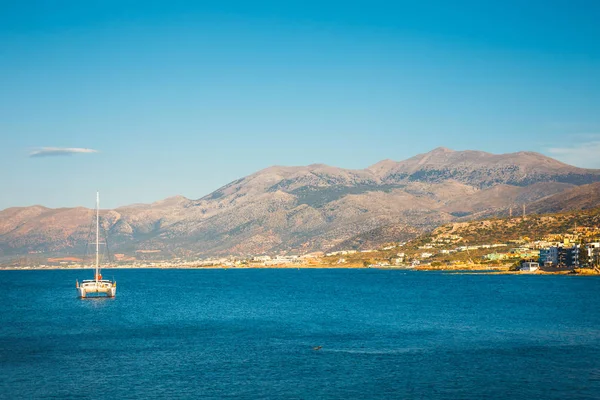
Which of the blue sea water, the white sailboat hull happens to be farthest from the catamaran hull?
the blue sea water

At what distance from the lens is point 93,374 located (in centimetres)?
5984

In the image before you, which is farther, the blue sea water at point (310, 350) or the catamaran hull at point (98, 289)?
the catamaran hull at point (98, 289)

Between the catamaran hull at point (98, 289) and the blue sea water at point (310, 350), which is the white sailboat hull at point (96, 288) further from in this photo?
Result: the blue sea water at point (310, 350)

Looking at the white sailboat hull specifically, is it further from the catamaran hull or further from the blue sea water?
the blue sea water

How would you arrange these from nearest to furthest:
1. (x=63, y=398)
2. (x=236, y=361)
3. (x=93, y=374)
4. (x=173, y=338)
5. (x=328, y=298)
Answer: (x=63, y=398) → (x=93, y=374) → (x=236, y=361) → (x=173, y=338) → (x=328, y=298)

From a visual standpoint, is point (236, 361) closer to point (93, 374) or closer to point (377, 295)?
point (93, 374)

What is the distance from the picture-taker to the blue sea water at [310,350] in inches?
2106

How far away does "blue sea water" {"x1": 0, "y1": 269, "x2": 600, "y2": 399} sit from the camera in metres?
53.5

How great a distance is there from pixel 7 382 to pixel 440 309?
74001mm

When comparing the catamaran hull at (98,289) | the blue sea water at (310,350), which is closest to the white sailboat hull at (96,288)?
the catamaran hull at (98,289)

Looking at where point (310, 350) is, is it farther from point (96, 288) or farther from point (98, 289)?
point (96, 288)

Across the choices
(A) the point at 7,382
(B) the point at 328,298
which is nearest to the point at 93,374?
(A) the point at 7,382

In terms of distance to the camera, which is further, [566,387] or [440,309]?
[440,309]

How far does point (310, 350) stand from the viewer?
71.7m
